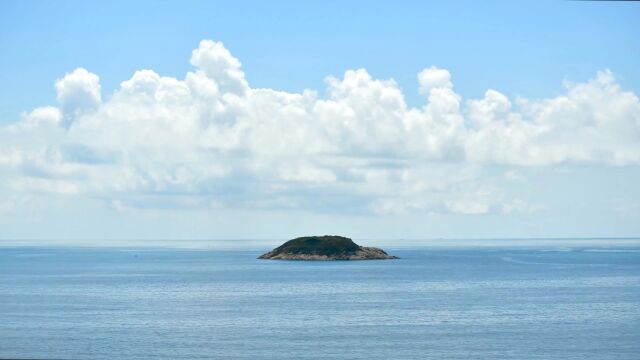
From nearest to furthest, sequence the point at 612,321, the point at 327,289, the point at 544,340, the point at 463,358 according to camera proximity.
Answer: the point at 463,358
the point at 544,340
the point at 612,321
the point at 327,289

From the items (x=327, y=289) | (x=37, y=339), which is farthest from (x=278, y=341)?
(x=327, y=289)

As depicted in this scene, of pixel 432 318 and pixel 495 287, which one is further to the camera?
pixel 495 287

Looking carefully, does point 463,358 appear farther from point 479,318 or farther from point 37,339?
point 37,339

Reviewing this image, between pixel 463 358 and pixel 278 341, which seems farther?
pixel 278 341

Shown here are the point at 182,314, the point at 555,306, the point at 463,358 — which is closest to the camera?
the point at 463,358

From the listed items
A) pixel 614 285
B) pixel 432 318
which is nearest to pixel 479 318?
pixel 432 318

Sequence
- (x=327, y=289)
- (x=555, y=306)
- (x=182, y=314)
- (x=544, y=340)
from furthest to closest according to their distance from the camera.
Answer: (x=327, y=289)
(x=555, y=306)
(x=182, y=314)
(x=544, y=340)

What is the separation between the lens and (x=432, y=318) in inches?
4473

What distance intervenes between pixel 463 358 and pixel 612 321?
126ft

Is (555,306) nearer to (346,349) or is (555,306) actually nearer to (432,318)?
(432,318)

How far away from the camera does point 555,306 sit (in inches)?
5133

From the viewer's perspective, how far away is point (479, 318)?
374 ft

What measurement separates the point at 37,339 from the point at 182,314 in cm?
3078

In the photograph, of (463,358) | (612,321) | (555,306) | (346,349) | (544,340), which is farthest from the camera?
(555,306)
